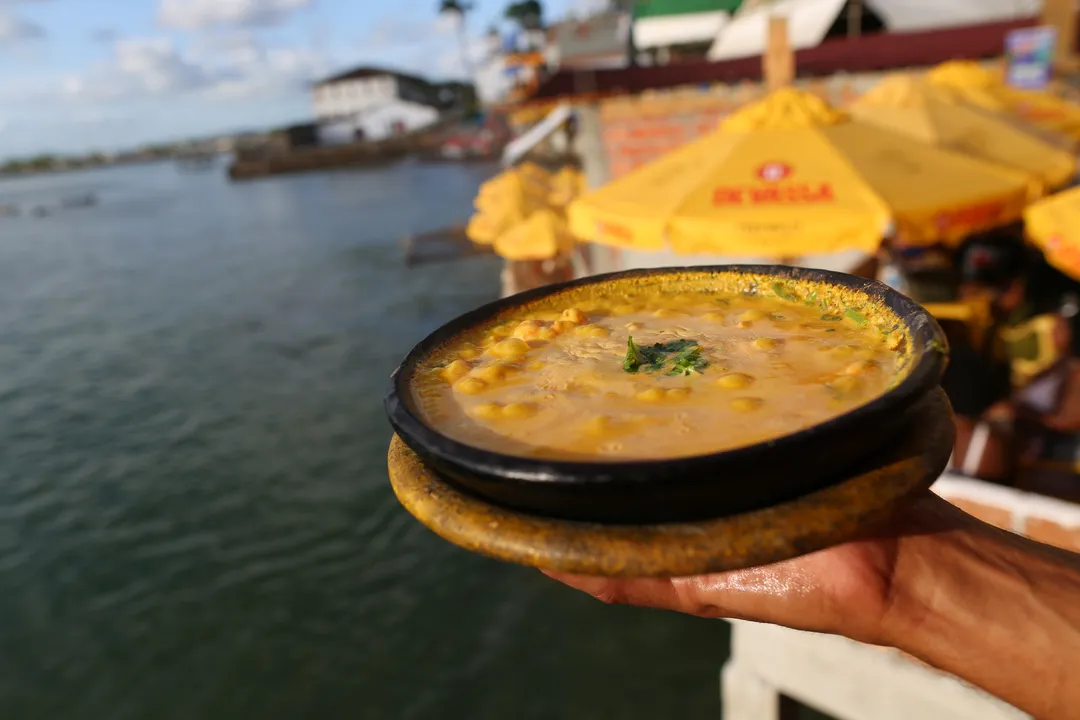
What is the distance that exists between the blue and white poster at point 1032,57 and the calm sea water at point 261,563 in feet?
27.8

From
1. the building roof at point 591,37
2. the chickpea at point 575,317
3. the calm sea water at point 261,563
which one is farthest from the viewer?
the building roof at point 591,37

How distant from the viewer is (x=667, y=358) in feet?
5.70

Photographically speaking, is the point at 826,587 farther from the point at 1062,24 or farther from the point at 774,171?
the point at 1062,24

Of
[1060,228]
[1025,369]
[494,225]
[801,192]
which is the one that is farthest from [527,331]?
[494,225]

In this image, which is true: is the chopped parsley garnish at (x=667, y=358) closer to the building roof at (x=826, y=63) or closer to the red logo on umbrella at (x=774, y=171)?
the red logo on umbrella at (x=774, y=171)

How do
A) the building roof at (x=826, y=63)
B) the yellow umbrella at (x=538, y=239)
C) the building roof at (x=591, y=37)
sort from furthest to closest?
the building roof at (x=591, y=37) < the yellow umbrella at (x=538, y=239) < the building roof at (x=826, y=63)

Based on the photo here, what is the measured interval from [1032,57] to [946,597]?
10.3 metres

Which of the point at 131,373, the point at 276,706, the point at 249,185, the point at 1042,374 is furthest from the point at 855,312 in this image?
the point at 249,185

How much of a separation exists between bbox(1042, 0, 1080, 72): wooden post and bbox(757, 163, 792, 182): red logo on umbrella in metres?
8.28

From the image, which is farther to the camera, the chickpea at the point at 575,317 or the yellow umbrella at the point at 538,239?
the yellow umbrella at the point at 538,239

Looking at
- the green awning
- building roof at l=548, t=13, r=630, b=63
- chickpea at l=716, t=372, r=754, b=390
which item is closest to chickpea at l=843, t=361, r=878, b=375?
chickpea at l=716, t=372, r=754, b=390

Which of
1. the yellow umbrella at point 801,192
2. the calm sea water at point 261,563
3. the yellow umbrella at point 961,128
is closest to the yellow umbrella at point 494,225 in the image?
the calm sea water at point 261,563

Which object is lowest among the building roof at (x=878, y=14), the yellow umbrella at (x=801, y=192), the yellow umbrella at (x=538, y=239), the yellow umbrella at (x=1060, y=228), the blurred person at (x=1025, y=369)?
the blurred person at (x=1025, y=369)

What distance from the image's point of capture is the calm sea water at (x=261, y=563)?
823cm
